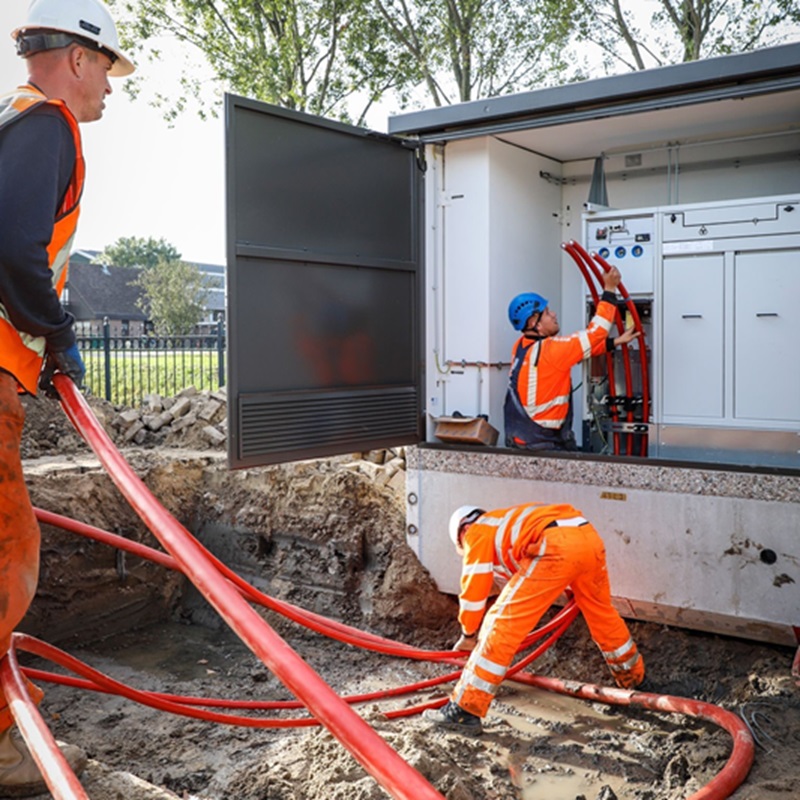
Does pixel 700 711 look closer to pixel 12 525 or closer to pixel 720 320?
pixel 720 320

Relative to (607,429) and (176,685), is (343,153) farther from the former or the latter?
(176,685)

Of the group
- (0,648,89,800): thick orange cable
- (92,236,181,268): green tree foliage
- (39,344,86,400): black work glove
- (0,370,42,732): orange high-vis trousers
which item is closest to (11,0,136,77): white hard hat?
(39,344,86,400): black work glove

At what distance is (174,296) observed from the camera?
29.7 m

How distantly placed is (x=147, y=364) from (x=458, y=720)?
12.2m

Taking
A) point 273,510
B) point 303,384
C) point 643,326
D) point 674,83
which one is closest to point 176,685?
point 273,510

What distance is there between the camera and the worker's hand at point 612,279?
6152mm

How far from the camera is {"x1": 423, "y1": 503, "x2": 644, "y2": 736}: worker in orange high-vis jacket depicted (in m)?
4.67

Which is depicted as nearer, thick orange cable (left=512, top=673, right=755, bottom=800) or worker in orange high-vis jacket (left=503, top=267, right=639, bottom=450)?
thick orange cable (left=512, top=673, right=755, bottom=800)

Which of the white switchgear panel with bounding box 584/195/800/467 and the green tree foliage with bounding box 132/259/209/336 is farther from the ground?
the green tree foliage with bounding box 132/259/209/336

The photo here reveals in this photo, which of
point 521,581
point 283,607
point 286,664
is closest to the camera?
point 286,664

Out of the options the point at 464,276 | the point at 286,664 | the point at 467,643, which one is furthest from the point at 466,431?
the point at 286,664

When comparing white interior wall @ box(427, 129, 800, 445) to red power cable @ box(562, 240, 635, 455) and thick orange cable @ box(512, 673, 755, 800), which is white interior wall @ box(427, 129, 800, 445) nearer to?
red power cable @ box(562, 240, 635, 455)

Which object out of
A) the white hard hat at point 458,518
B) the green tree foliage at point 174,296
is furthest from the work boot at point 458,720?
the green tree foliage at point 174,296

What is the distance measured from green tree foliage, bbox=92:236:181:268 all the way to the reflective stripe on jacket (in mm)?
73300
